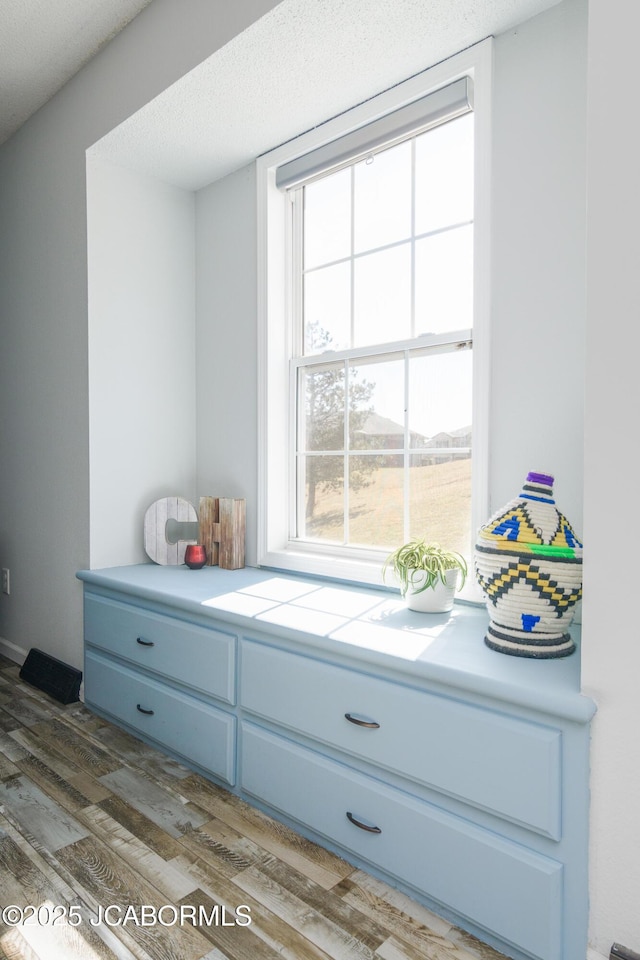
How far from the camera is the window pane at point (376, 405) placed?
234cm

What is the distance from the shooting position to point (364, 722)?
5.31ft

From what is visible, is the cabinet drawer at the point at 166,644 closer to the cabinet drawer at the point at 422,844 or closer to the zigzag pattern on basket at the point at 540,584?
the cabinet drawer at the point at 422,844

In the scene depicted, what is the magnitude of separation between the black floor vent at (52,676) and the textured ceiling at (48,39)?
269 cm

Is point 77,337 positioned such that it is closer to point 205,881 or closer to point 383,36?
point 383,36

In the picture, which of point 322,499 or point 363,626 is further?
point 322,499

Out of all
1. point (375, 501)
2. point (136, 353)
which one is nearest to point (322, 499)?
point (375, 501)

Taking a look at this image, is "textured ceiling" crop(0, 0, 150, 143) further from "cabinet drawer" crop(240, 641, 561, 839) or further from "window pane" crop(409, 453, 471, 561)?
"cabinet drawer" crop(240, 641, 561, 839)

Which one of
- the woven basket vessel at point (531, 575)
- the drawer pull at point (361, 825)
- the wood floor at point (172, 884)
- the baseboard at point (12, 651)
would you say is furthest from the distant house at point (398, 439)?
the baseboard at point (12, 651)

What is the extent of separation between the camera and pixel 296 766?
5.93 ft

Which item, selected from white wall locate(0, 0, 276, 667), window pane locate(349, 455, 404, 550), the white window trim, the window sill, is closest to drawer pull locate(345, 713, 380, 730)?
the window sill

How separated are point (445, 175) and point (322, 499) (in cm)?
134

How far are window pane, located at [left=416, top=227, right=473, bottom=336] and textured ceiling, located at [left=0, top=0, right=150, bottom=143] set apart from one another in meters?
1.46

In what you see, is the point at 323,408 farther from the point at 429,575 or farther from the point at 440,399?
the point at 429,575

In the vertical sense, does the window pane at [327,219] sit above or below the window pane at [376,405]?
above
